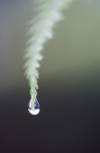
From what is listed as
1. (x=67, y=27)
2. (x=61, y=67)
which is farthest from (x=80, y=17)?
(x=61, y=67)

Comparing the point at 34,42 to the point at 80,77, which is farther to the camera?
the point at 80,77

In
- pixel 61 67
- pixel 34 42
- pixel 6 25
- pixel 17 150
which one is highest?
pixel 6 25

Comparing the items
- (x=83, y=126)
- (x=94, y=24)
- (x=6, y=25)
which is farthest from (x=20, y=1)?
(x=83, y=126)

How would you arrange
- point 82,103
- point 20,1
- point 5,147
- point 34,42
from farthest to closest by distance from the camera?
point 5,147
point 82,103
point 20,1
point 34,42

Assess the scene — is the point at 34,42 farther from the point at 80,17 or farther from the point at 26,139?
the point at 26,139

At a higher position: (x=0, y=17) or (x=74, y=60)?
(x=0, y=17)

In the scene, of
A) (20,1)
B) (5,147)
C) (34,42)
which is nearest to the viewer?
(34,42)
